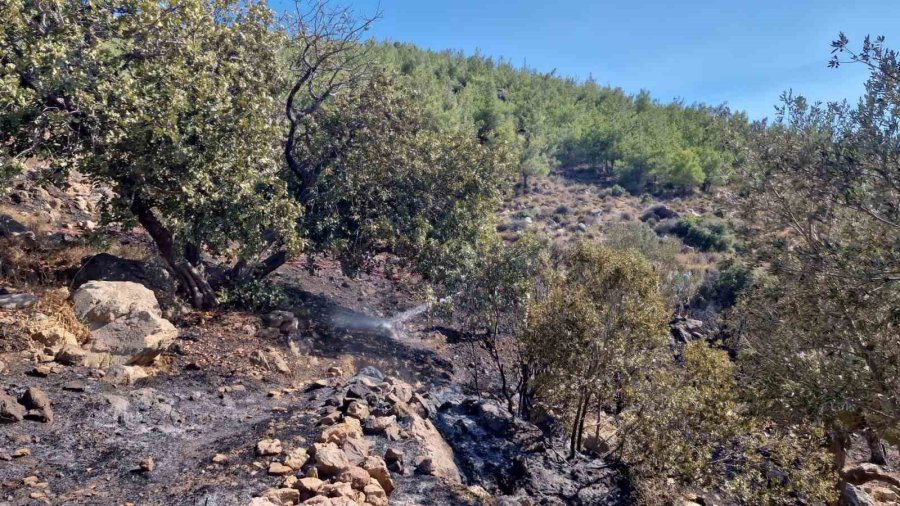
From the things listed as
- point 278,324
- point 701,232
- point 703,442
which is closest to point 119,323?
point 278,324

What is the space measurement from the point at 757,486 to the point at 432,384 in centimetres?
670

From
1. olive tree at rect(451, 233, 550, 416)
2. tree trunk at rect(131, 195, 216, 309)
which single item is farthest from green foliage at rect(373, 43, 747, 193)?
tree trunk at rect(131, 195, 216, 309)

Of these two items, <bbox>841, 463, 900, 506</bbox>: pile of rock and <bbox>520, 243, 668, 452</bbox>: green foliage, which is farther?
<bbox>841, 463, 900, 506</bbox>: pile of rock

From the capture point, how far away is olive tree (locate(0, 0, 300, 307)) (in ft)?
24.3

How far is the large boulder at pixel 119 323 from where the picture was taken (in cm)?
805

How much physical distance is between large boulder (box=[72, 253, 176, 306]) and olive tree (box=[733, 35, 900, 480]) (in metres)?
9.67

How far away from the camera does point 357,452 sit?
21.0 ft

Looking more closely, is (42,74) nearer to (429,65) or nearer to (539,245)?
(539,245)

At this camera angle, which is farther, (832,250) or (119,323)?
(119,323)

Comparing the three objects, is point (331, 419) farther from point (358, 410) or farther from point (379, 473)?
point (379, 473)

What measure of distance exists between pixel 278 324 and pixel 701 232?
27.4 metres

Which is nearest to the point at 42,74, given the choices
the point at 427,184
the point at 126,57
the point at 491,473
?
the point at 126,57

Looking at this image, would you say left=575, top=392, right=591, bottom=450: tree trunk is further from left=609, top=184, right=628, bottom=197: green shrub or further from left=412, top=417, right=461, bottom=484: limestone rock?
left=609, top=184, right=628, bottom=197: green shrub

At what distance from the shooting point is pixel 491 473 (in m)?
8.72
